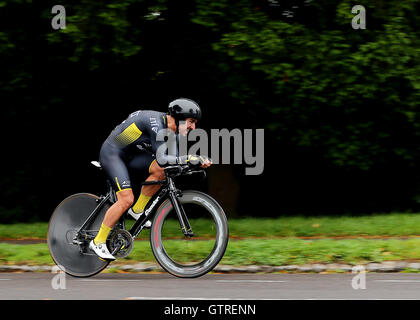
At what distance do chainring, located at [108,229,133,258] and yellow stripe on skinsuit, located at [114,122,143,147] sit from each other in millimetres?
933

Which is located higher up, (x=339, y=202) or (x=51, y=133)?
(x=51, y=133)

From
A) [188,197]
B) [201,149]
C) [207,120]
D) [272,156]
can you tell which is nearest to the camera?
[188,197]

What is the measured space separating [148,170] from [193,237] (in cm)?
95

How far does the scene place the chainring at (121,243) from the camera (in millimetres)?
7383

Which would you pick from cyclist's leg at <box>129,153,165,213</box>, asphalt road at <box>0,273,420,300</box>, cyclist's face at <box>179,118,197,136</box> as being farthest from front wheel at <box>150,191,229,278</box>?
cyclist's face at <box>179,118,197,136</box>

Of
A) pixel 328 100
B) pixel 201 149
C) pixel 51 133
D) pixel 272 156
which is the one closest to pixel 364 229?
pixel 328 100

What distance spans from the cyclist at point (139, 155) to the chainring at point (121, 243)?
0.07 metres

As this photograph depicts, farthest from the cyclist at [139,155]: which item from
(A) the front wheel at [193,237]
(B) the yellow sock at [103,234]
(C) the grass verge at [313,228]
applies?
(C) the grass verge at [313,228]

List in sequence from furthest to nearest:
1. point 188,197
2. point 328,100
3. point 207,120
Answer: point 207,120, point 328,100, point 188,197

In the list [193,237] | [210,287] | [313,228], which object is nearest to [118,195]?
[193,237]

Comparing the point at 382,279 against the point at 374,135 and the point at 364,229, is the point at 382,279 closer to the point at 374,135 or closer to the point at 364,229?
the point at 364,229

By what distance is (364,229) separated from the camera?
12.2 meters

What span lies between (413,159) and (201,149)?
497cm

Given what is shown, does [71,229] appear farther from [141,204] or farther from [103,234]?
[141,204]
